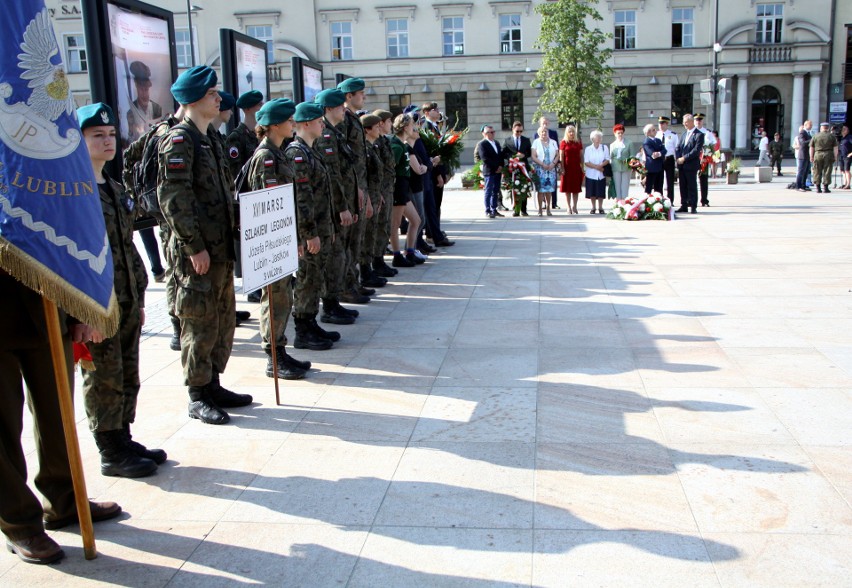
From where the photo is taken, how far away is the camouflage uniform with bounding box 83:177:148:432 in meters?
4.54

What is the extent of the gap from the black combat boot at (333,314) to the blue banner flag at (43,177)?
4.66 meters

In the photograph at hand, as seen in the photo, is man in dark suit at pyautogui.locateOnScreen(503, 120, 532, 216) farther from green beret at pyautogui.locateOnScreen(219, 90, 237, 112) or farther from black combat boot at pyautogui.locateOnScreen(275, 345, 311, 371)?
black combat boot at pyautogui.locateOnScreen(275, 345, 311, 371)

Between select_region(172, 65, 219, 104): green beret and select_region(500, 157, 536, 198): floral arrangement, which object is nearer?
select_region(172, 65, 219, 104): green beret

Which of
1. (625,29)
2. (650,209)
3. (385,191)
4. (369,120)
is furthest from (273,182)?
(625,29)

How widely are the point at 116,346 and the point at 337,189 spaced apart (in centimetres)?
383

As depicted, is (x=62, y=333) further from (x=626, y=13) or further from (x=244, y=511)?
(x=626, y=13)

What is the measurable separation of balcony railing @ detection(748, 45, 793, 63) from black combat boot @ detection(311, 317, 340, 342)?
41.1m

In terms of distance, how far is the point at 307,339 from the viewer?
7.38m

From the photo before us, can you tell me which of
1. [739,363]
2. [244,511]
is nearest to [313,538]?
[244,511]

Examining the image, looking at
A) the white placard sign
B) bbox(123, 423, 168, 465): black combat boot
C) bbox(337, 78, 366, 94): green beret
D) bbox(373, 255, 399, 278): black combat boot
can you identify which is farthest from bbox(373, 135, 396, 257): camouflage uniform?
bbox(123, 423, 168, 465): black combat boot

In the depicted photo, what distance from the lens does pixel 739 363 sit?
6.61m

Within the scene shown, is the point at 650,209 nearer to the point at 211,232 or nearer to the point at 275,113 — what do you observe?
the point at 275,113

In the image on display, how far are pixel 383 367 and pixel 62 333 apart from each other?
3.23 m

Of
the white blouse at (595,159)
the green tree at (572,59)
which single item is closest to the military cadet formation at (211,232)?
the white blouse at (595,159)
